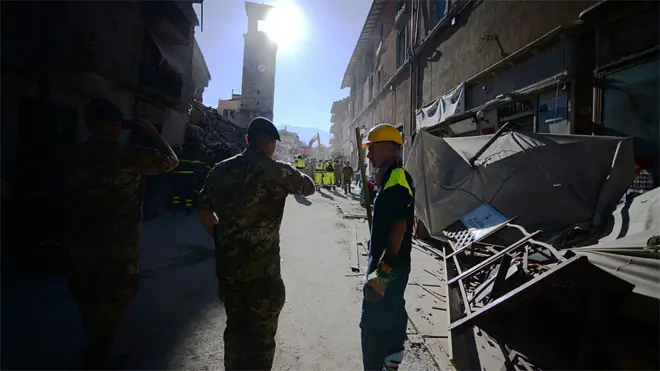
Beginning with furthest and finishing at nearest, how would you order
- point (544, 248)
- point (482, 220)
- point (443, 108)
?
point (443, 108), point (482, 220), point (544, 248)

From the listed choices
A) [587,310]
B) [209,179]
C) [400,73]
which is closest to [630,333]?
Answer: [587,310]

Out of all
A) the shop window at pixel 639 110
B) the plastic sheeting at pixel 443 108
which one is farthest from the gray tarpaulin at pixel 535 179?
the plastic sheeting at pixel 443 108

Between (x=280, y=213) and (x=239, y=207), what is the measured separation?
0.94ft

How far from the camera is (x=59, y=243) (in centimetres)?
434

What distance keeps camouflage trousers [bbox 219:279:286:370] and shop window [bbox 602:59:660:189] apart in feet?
17.7

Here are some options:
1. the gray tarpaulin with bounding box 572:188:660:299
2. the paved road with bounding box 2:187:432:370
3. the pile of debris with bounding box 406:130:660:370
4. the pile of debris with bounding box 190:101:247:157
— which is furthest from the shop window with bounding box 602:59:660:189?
the pile of debris with bounding box 190:101:247:157

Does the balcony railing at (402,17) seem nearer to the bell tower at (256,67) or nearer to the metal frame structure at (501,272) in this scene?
the metal frame structure at (501,272)

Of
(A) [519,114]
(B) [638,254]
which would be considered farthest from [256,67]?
(B) [638,254]

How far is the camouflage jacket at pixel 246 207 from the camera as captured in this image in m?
1.97

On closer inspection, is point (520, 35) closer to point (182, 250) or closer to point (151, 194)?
point (182, 250)

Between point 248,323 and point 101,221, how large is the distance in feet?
4.37

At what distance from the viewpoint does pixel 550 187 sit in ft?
14.8

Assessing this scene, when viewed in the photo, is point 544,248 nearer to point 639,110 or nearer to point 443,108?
point 639,110

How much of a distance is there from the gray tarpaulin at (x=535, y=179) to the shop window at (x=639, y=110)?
44 cm
